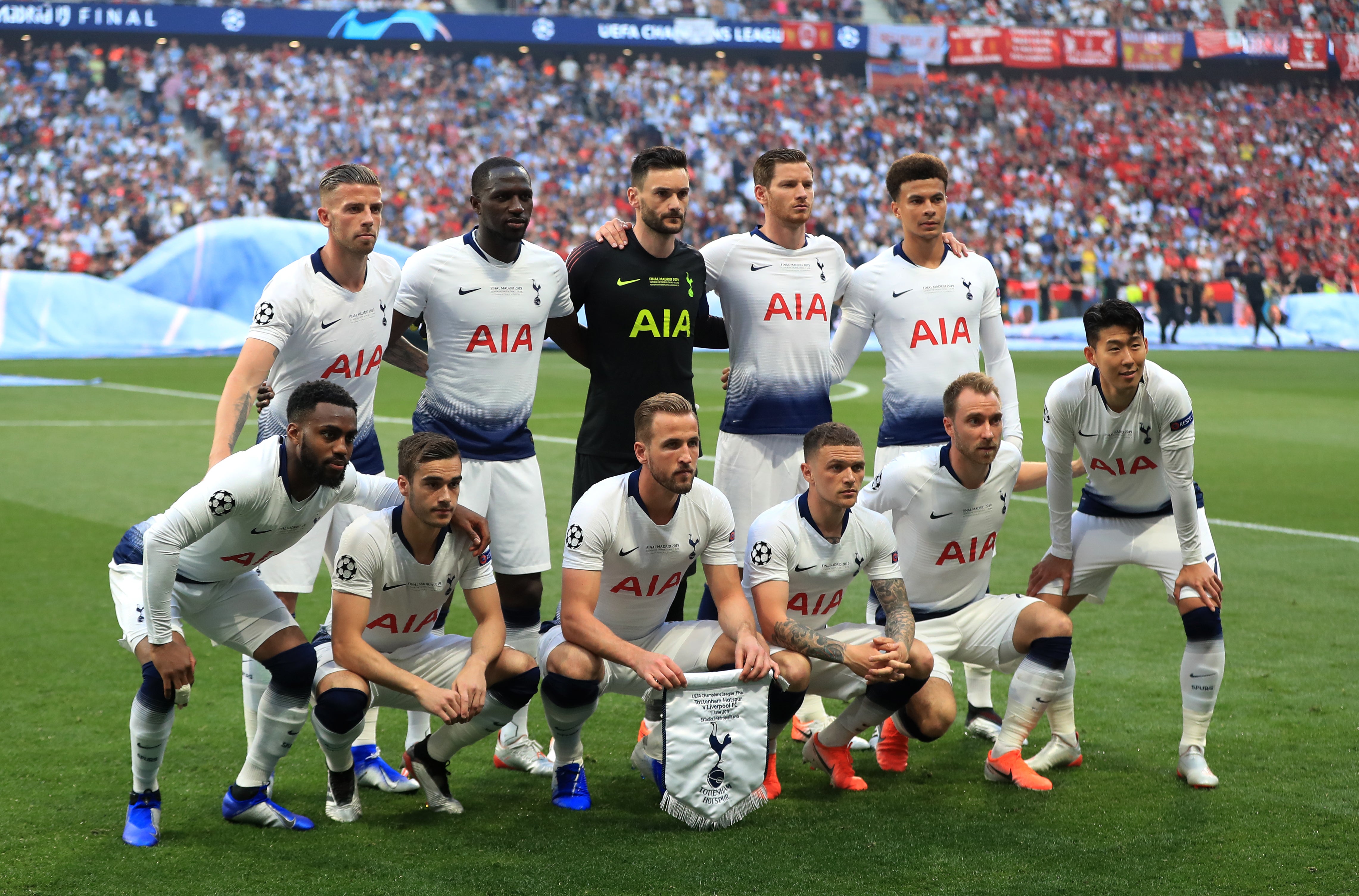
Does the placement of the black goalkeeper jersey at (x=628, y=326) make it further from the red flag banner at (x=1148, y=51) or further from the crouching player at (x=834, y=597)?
the red flag banner at (x=1148, y=51)

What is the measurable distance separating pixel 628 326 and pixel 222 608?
1.98 meters

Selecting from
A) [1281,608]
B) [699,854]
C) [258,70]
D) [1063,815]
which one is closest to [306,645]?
[699,854]

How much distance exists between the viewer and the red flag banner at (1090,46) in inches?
1574

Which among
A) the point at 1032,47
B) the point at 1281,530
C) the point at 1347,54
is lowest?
the point at 1281,530

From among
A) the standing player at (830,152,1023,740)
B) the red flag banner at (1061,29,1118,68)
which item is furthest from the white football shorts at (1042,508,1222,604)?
the red flag banner at (1061,29,1118,68)

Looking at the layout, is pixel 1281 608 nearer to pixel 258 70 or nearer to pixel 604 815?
pixel 604 815

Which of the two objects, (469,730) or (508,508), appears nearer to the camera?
(469,730)

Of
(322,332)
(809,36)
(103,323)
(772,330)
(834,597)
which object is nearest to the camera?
(322,332)

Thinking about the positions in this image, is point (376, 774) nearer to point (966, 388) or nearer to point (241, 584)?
point (241, 584)

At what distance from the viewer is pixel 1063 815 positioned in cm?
470

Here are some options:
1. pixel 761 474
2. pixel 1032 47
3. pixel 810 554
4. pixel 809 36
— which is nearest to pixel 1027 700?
pixel 810 554

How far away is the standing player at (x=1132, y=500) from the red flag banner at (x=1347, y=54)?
4151cm

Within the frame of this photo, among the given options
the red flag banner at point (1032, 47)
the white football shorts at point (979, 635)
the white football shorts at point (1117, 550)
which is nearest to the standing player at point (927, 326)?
the white football shorts at point (1117, 550)

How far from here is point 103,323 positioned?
84.8 ft
